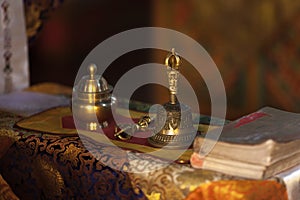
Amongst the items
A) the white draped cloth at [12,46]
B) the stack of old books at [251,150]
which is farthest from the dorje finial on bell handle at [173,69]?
the white draped cloth at [12,46]

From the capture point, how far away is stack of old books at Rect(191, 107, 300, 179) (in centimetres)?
114

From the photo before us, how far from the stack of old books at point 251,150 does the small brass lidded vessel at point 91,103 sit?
32 centimetres

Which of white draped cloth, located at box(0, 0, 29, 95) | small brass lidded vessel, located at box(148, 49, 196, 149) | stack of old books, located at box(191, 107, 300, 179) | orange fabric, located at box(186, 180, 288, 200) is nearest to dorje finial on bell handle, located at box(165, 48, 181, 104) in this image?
small brass lidded vessel, located at box(148, 49, 196, 149)

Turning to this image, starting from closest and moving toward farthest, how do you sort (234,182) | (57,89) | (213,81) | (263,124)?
(234,182), (263,124), (57,89), (213,81)

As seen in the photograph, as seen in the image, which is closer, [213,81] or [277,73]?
[277,73]

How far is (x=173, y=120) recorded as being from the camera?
133 centimetres

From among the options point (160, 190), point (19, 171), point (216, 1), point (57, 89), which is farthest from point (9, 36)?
point (216, 1)

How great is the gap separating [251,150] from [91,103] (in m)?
0.47

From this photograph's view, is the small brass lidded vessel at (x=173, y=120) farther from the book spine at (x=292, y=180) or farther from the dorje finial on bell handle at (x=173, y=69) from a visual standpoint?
the book spine at (x=292, y=180)

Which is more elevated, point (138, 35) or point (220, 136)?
point (138, 35)

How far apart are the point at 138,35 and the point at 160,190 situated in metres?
2.53

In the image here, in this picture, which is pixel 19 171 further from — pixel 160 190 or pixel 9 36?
pixel 9 36

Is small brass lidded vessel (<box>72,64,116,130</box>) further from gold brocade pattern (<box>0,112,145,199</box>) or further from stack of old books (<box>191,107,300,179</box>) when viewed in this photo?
stack of old books (<box>191,107,300,179</box>)

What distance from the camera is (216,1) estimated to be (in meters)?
3.42
